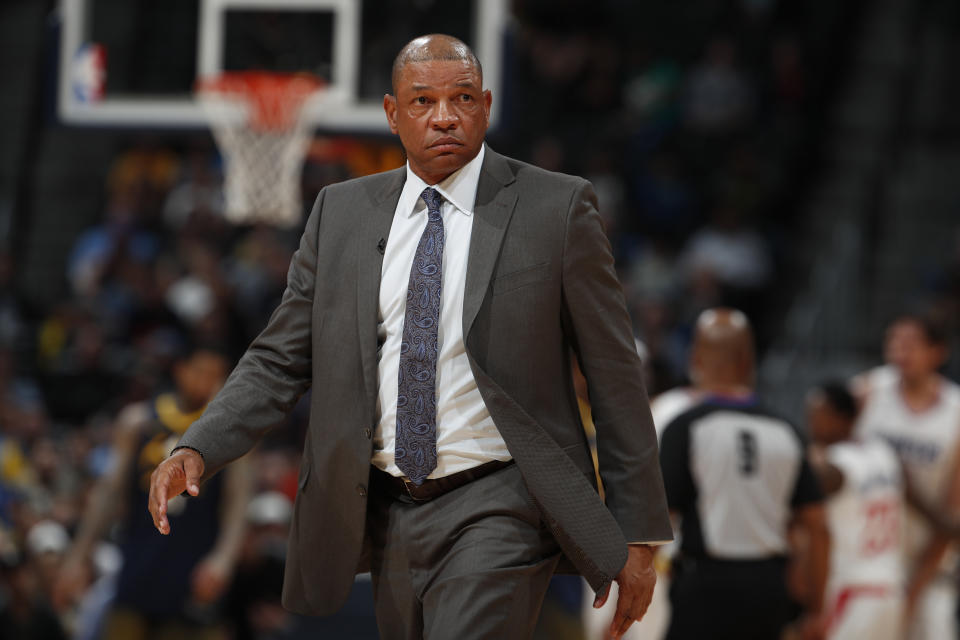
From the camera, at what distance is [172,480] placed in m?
3.42

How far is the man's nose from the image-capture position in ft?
11.9

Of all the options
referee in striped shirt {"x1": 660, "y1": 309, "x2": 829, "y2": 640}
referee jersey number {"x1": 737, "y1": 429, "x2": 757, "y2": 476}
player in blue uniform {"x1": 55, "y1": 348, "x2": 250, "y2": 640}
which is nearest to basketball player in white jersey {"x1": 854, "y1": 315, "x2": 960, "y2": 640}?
referee in striped shirt {"x1": 660, "y1": 309, "x2": 829, "y2": 640}

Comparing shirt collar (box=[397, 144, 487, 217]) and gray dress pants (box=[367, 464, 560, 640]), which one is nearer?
gray dress pants (box=[367, 464, 560, 640])

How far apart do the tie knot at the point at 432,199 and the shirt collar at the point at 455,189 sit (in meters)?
0.01

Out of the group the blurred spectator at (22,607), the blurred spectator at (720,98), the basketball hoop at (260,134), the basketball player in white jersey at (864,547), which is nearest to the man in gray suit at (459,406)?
the basketball player in white jersey at (864,547)

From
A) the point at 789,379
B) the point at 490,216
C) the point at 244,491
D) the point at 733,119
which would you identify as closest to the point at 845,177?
the point at 733,119

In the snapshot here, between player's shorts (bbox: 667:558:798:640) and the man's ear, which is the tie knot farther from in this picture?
player's shorts (bbox: 667:558:798:640)

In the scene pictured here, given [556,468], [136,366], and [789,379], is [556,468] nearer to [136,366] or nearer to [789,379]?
[789,379]

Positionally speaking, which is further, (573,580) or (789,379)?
(789,379)

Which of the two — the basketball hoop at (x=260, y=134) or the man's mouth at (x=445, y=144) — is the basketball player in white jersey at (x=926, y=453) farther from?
the man's mouth at (x=445, y=144)

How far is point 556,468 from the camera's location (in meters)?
3.55

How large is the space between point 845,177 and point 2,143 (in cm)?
1023

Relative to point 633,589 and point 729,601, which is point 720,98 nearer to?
point 729,601

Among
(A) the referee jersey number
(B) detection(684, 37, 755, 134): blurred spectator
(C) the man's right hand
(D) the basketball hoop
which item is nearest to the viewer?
(C) the man's right hand
